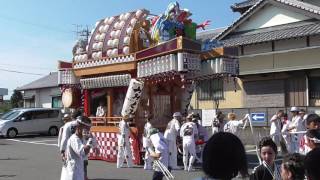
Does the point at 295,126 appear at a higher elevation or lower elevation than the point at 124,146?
higher

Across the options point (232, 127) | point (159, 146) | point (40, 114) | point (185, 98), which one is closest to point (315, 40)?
point (185, 98)

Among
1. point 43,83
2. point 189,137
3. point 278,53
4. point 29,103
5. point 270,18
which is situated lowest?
point 189,137

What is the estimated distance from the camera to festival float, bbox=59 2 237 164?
13625mm

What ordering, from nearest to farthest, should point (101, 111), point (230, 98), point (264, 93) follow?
point (101, 111) → point (264, 93) → point (230, 98)

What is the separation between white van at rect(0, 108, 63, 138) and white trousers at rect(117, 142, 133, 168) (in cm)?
1678

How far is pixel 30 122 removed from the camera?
30.3m

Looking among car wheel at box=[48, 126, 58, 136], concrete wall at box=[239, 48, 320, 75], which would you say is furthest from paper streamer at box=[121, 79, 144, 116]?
car wheel at box=[48, 126, 58, 136]

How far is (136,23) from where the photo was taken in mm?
15344

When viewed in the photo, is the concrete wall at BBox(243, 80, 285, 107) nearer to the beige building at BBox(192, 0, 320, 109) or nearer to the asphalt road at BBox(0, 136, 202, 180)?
the beige building at BBox(192, 0, 320, 109)

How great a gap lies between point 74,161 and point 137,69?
8.40 m

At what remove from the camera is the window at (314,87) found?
2022 cm

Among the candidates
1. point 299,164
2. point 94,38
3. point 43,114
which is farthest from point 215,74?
point 43,114

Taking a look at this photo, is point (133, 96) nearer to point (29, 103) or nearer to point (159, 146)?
point (159, 146)

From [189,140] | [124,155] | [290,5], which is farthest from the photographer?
[290,5]
